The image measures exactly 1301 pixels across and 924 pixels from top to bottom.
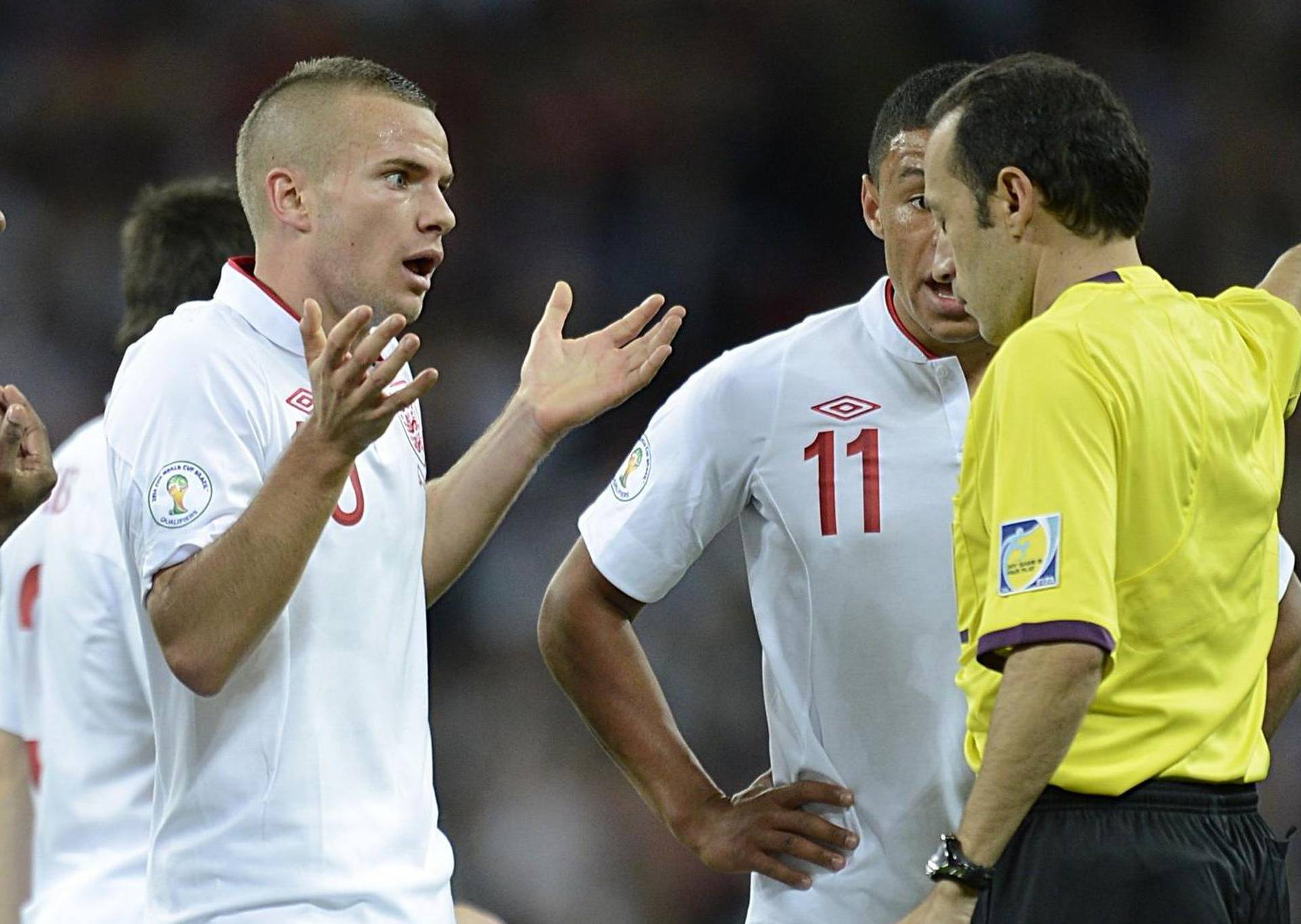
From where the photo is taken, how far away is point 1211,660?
2598mm

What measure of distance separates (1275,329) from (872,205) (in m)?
0.96

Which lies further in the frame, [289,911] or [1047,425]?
[289,911]

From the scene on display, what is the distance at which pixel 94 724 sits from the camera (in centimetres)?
364

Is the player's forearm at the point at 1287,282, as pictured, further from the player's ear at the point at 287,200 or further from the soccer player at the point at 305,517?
the player's ear at the point at 287,200

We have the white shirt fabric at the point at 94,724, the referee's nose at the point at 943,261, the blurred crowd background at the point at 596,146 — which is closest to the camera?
the referee's nose at the point at 943,261

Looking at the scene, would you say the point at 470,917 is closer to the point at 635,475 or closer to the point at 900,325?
the point at 635,475

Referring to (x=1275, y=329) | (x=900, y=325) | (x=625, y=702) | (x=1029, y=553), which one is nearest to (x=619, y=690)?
(x=625, y=702)

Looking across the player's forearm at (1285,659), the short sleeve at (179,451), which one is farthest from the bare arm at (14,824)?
the player's forearm at (1285,659)

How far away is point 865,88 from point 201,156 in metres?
2.95

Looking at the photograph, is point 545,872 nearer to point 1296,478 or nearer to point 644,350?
point 1296,478

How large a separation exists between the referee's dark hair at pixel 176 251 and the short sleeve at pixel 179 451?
114cm

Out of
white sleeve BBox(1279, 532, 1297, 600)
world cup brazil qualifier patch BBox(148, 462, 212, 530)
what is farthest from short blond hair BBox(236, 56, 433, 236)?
white sleeve BBox(1279, 532, 1297, 600)

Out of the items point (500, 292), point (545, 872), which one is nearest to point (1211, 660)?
point (545, 872)

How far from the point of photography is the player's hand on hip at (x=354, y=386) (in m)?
2.55
